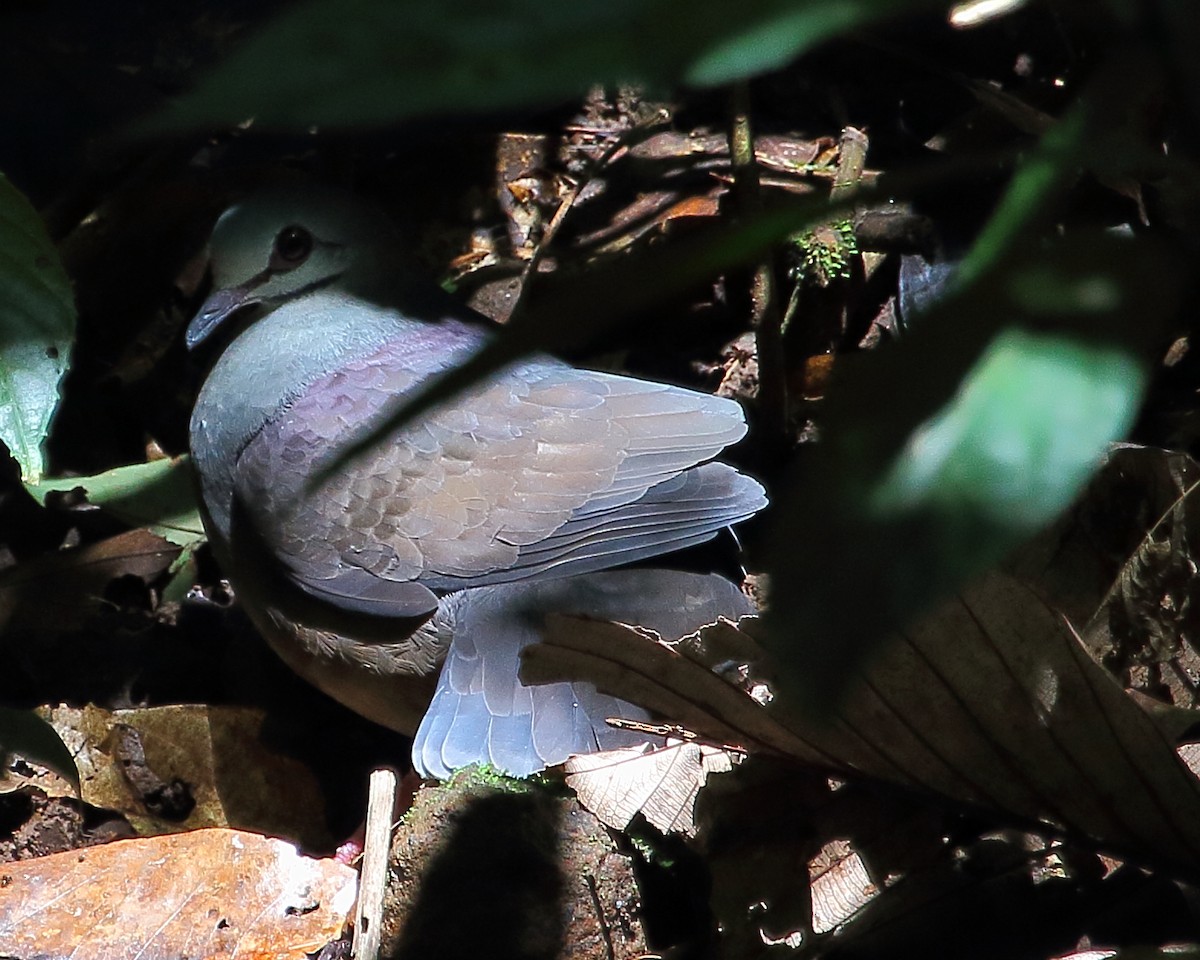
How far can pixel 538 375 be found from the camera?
3.52m

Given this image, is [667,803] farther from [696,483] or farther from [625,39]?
[625,39]

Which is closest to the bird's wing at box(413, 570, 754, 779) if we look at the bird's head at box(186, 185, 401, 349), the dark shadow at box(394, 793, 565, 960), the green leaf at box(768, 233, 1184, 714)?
the dark shadow at box(394, 793, 565, 960)

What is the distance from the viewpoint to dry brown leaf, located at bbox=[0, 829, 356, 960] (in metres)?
→ 2.65

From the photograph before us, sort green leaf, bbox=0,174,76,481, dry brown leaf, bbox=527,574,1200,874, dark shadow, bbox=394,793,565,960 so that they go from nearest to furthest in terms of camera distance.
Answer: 1. dry brown leaf, bbox=527,574,1200,874
2. dark shadow, bbox=394,793,565,960
3. green leaf, bbox=0,174,76,481

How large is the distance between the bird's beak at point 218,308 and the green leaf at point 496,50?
300cm

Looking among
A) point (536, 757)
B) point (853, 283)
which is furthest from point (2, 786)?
point (853, 283)

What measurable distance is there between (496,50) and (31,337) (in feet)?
6.54

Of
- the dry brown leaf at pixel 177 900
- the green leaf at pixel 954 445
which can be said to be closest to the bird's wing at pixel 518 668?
the dry brown leaf at pixel 177 900

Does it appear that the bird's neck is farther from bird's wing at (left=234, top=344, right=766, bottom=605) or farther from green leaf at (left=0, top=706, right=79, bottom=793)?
green leaf at (left=0, top=706, right=79, bottom=793)

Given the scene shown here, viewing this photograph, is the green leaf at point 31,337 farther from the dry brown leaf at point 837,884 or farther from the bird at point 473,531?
the dry brown leaf at point 837,884

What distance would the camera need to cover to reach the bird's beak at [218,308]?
3.72 m

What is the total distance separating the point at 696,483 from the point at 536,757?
701 millimetres

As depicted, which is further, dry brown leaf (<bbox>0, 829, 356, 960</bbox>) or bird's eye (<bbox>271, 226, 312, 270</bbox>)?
bird's eye (<bbox>271, 226, 312, 270</bbox>)

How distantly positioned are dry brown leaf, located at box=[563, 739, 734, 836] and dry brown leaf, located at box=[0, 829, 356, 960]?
1.84 ft
